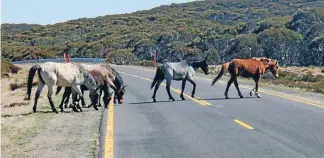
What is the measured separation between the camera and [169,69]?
1961cm

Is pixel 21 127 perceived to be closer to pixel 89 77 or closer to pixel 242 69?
pixel 89 77

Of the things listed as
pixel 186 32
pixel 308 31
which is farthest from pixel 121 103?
pixel 186 32

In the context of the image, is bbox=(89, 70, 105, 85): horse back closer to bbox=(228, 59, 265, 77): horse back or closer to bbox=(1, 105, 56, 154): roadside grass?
bbox=(1, 105, 56, 154): roadside grass

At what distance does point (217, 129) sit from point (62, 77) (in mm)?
5819

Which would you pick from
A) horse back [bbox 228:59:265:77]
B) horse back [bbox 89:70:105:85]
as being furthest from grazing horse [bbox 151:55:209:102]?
horse back [bbox 89:70:105:85]

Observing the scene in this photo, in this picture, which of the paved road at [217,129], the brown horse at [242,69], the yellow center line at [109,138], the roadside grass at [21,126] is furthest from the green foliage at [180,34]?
the yellow center line at [109,138]

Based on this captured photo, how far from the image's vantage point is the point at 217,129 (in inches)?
494

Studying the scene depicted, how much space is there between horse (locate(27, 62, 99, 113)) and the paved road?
1272 millimetres

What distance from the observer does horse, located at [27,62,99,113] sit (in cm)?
1603

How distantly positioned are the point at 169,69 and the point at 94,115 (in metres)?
4.72

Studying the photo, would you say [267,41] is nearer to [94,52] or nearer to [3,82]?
[3,82]

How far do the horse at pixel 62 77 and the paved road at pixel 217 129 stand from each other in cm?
127

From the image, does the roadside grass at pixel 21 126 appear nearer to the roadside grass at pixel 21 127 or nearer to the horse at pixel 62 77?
the roadside grass at pixel 21 127

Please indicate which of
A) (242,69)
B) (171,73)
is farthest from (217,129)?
(242,69)
